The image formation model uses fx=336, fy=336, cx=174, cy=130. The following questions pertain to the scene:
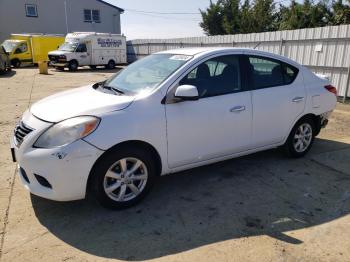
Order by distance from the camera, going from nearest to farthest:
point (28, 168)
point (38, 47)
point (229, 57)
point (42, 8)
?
point (28, 168) < point (229, 57) < point (38, 47) < point (42, 8)

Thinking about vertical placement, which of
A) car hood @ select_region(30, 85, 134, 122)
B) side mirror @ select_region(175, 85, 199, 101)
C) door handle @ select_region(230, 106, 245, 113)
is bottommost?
door handle @ select_region(230, 106, 245, 113)

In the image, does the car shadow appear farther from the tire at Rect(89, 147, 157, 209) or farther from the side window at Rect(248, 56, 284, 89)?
the side window at Rect(248, 56, 284, 89)

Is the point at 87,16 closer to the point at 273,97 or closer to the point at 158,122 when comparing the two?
the point at 273,97

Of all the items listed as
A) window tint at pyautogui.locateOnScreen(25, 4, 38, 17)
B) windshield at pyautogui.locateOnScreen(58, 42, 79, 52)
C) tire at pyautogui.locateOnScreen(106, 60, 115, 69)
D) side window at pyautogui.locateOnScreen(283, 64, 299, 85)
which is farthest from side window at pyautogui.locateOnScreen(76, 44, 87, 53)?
side window at pyautogui.locateOnScreen(283, 64, 299, 85)

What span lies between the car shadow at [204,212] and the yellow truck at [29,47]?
25.2 meters

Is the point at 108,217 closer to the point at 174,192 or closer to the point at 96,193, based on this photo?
the point at 96,193

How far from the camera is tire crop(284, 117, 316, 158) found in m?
4.94

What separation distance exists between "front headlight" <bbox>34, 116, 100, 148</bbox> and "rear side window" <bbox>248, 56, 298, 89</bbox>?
7.23 ft

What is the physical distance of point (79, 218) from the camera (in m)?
3.46

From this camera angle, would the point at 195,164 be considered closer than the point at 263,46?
Yes

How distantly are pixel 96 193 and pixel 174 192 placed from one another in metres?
1.04

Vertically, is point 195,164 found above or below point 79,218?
above

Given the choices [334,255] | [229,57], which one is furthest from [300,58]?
[334,255]

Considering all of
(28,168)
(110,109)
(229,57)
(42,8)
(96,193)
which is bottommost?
(96,193)
